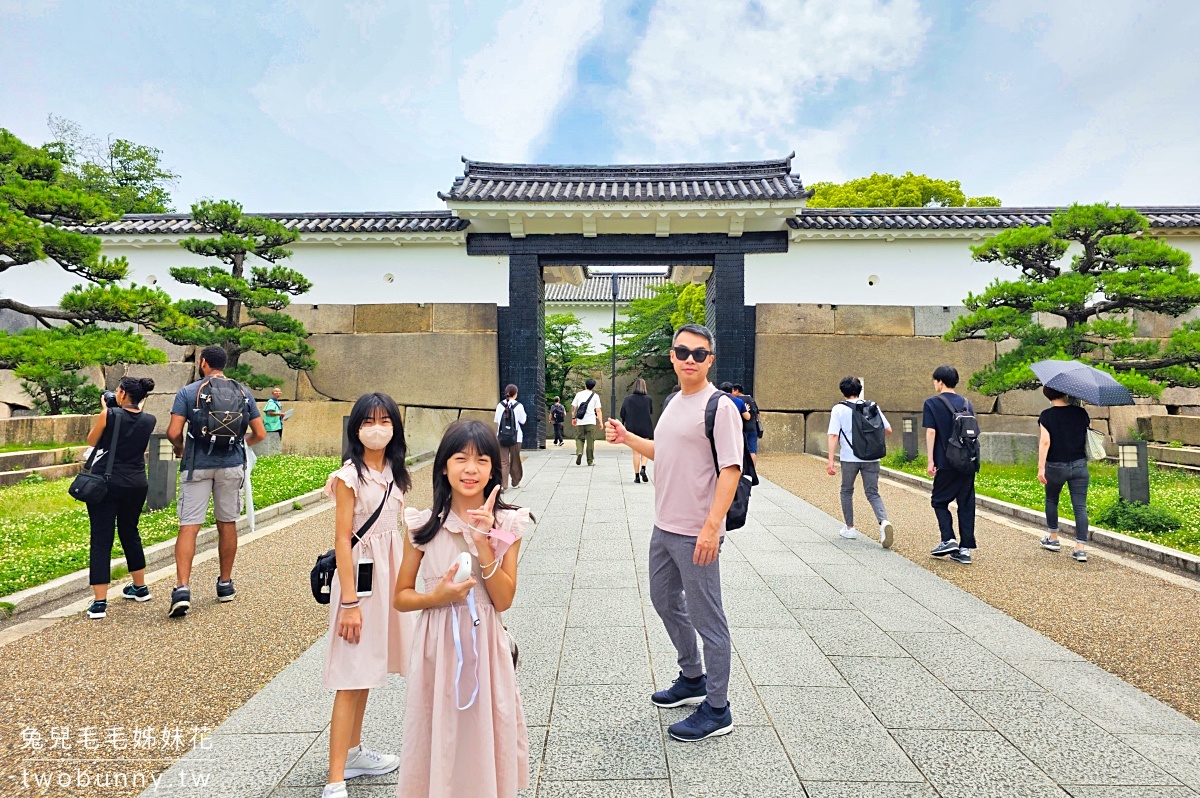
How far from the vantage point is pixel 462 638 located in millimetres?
2092

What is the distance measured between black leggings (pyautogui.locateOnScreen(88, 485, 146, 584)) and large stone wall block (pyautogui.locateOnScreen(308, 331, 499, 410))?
1022 cm

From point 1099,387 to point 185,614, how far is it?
25.0ft

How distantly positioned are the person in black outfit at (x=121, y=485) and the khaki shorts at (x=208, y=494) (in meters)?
0.40

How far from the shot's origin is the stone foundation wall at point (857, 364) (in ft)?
48.2

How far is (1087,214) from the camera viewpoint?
33.7 feet

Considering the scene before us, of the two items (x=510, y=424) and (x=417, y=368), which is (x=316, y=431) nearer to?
(x=417, y=368)

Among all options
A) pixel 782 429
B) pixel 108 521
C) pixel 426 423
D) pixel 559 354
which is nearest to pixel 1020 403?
pixel 782 429

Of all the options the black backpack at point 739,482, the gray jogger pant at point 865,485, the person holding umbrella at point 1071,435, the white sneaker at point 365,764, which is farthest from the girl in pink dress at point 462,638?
the person holding umbrella at point 1071,435

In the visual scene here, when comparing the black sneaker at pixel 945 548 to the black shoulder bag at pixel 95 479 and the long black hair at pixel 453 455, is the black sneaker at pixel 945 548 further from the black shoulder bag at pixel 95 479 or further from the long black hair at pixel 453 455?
the black shoulder bag at pixel 95 479

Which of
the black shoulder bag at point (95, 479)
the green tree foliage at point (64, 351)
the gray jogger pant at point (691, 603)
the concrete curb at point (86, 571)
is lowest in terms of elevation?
the concrete curb at point (86, 571)

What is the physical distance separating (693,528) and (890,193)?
76.3ft

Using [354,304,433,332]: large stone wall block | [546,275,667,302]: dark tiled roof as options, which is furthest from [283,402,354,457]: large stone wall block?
[546,275,667,302]: dark tiled roof

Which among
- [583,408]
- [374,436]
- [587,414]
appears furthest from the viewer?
[587,414]

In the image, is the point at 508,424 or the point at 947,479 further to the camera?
the point at 508,424
